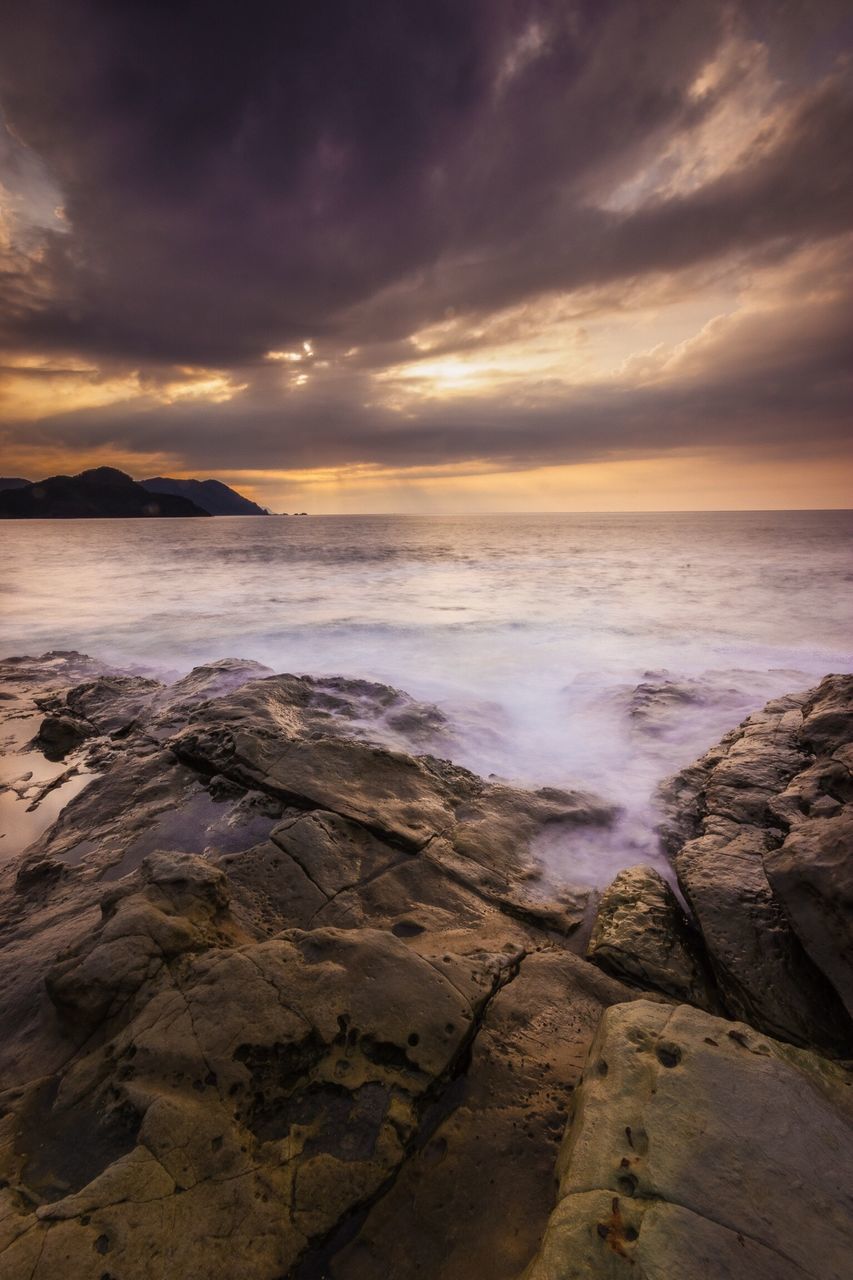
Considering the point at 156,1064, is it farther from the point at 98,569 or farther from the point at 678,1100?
the point at 98,569

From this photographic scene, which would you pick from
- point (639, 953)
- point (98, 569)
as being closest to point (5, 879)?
point (639, 953)

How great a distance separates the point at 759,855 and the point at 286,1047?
3.95 m

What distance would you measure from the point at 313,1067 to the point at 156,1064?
2.47 feet

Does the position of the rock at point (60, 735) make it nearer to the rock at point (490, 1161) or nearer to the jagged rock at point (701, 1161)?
the rock at point (490, 1161)

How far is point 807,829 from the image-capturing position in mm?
4043

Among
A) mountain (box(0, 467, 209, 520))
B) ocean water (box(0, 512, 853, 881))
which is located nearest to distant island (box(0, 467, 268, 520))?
mountain (box(0, 467, 209, 520))

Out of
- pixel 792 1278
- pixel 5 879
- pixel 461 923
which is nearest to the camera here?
pixel 792 1278

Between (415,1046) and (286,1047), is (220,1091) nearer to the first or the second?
(286,1047)

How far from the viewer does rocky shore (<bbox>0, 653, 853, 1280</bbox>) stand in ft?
6.72

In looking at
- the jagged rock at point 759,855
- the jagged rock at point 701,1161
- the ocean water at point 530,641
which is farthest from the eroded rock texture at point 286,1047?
the ocean water at point 530,641

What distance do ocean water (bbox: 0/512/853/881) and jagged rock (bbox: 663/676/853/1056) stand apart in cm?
70

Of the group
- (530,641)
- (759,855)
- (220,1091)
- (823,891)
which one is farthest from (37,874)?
(530,641)

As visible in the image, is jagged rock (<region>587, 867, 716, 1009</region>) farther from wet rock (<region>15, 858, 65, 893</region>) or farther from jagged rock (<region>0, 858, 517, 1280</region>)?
wet rock (<region>15, 858, 65, 893</region>)

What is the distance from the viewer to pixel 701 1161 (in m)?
2.06
